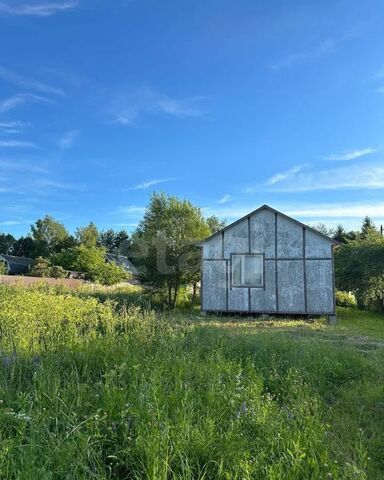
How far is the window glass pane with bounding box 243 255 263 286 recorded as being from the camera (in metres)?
16.1

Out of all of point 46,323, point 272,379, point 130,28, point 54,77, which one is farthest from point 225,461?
point 54,77

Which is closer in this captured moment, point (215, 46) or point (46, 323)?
point (46, 323)

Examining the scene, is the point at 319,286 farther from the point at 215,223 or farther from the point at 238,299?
the point at 215,223

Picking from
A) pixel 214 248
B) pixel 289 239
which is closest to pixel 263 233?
pixel 289 239

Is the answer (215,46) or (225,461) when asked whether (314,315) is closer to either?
(215,46)

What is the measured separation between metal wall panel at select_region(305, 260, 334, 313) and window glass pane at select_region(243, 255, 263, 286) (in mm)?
1740

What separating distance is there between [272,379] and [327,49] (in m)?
8.64

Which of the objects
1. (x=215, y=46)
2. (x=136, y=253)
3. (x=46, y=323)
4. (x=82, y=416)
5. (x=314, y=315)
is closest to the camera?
(x=82, y=416)

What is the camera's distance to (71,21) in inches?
396

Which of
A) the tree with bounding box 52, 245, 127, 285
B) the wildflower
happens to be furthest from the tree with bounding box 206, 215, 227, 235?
the wildflower

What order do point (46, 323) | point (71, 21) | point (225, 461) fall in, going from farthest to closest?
1. point (71, 21)
2. point (46, 323)
3. point (225, 461)

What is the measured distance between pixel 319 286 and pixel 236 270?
3.14m

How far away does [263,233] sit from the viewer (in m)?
16.1

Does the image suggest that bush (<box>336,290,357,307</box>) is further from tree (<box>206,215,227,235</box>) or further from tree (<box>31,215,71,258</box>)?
tree (<box>31,215,71,258</box>)
